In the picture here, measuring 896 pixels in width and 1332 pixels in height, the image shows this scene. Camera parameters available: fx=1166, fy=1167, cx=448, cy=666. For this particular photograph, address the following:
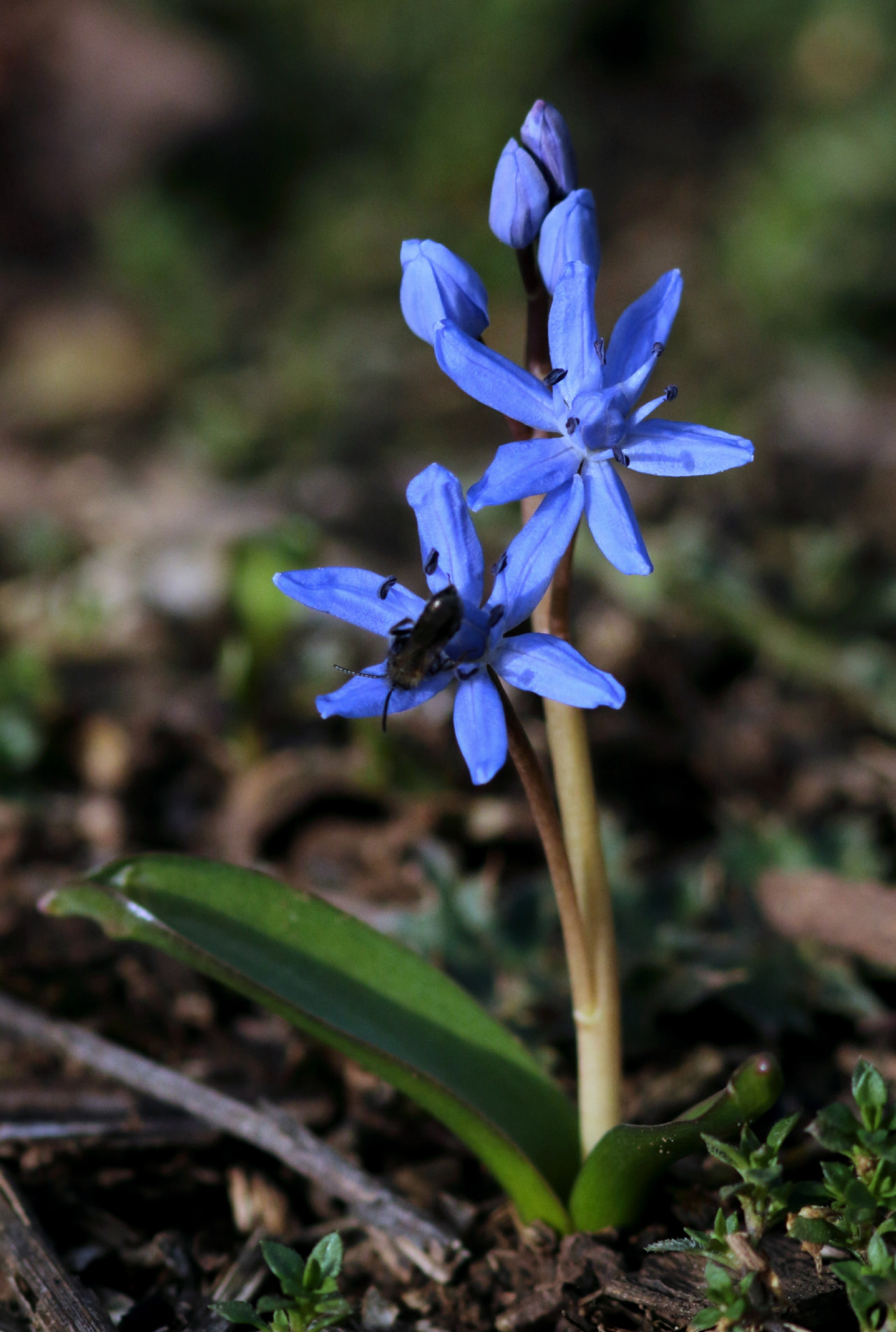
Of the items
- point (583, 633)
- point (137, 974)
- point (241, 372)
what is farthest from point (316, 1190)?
point (241, 372)

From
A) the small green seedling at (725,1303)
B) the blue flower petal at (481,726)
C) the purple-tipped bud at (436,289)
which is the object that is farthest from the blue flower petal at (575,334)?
the small green seedling at (725,1303)

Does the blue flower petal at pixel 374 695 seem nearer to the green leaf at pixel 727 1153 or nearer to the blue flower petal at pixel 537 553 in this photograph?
the blue flower petal at pixel 537 553

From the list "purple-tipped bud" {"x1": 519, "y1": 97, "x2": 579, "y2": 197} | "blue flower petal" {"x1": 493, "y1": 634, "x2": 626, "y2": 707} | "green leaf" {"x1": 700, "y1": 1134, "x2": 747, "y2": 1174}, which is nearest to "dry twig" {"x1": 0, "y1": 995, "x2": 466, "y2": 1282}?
"green leaf" {"x1": 700, "y1": 1134, "x2": 747, "y2": 1174}

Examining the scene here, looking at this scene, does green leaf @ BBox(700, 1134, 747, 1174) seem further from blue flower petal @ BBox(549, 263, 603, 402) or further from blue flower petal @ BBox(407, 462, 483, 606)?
blue flower petal @ BBox(549, 263, 603, 402)

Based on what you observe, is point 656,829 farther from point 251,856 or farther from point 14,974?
point 14,974

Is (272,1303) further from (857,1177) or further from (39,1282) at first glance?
(857,1177)
